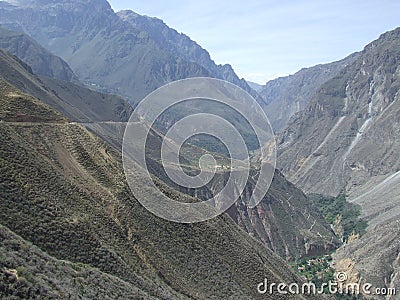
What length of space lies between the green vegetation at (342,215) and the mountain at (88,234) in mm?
83223

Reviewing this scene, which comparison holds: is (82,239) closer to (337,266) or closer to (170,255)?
(170,255)

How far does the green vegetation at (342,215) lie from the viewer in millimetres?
128625

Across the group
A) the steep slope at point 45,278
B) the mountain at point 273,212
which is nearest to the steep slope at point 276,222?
the mountain at point 273,212

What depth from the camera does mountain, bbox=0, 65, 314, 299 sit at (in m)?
27.9

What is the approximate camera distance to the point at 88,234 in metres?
35.4

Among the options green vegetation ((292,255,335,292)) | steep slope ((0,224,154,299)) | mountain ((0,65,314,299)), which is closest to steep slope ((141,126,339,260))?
green vegetation ((292,255,335,292))

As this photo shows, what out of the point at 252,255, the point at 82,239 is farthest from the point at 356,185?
the point at 82,239

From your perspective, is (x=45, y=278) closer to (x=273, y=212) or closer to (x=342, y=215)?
(x=273, y=212)

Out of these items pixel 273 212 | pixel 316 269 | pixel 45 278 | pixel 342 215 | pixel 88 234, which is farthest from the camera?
pixel 342 215

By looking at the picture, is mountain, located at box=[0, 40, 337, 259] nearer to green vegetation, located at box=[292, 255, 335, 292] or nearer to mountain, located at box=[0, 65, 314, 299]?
green vegetation, located at box=[292, 255, 335, 292]

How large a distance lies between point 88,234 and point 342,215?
124988 mm

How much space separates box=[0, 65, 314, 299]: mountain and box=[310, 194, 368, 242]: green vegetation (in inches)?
3277

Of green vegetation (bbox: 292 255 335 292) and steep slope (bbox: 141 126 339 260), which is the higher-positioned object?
steep slope (bbox: 141 126 339 260)

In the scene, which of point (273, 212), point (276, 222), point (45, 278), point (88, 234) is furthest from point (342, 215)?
point (45, 278)
